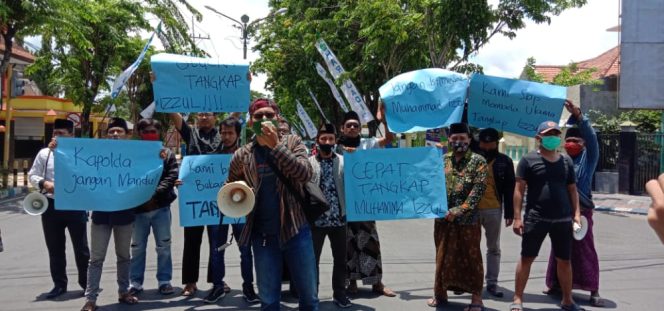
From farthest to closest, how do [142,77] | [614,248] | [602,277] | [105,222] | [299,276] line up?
[142,77]
[614,248]
[602,277]
[105,222]
[299,276]

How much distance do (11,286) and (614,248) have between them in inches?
341

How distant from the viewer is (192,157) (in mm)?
6043

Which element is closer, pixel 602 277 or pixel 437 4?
pixel 602 277

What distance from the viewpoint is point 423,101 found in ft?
20.0

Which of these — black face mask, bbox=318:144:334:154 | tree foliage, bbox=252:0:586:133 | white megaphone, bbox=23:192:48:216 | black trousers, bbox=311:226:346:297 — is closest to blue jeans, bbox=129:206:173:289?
white megaphone, bbox=23:192:48:216

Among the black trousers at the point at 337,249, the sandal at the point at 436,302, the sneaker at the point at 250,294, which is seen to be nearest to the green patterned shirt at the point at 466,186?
the sandal at the point at 436,302

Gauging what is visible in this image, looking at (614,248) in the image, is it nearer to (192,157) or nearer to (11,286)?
(192,157)

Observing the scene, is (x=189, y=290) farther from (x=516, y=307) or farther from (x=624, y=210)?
(x=624, y=210)

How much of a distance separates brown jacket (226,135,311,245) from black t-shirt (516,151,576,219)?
2.48 m

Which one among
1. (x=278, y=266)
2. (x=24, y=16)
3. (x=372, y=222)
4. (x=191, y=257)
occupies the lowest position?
(x=191, y=257)

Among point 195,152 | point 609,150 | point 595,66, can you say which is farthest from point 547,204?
point 595,66

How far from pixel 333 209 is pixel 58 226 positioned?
2857mm

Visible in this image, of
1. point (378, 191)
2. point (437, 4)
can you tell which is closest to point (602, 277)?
point (378, 191)

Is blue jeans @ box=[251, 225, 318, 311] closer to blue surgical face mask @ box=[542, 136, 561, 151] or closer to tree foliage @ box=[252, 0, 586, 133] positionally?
blue surgical face mask @ box=[542, 136, 561, 151]
